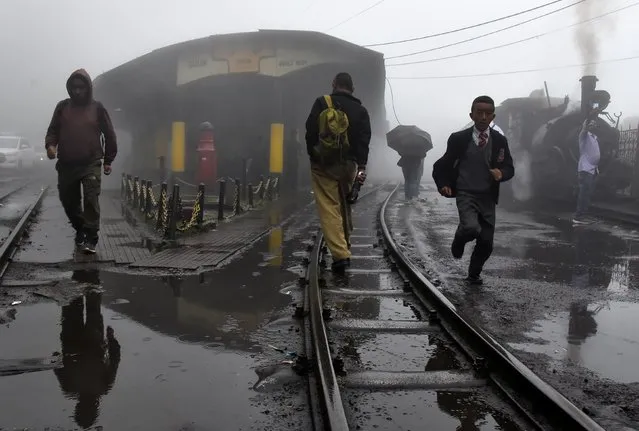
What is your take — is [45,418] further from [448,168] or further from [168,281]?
[448,168]

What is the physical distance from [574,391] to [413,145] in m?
14.2

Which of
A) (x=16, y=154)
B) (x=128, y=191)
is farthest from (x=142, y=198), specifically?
(x=16, y=154)

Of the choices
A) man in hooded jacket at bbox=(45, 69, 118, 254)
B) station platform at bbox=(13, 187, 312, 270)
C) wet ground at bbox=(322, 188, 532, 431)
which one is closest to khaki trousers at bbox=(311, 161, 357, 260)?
wet ground at bbox=(322, 188, 532, 431)

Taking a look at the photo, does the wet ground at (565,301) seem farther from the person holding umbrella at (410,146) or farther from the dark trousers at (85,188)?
the person holding umbrella at (410,146)

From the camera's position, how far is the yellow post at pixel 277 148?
65.5ft

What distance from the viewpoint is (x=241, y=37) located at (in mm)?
20031

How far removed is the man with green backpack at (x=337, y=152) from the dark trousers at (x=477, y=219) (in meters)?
1.06

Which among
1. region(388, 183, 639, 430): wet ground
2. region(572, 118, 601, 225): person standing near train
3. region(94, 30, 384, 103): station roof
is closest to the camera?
region(388, 183, 639, 430): wet ground

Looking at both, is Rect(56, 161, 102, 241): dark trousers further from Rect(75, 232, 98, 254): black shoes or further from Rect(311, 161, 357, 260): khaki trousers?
Rect(311, 161, 357, 260): khaki trousers

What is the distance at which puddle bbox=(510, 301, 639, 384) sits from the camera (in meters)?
3.99

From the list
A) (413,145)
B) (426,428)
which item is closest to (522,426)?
(426,428)

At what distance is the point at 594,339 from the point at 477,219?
6.28ft

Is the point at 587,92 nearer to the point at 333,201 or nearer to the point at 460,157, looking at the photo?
the point at 460,157

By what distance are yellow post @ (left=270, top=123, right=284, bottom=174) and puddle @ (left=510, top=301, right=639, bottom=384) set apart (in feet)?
49.2
